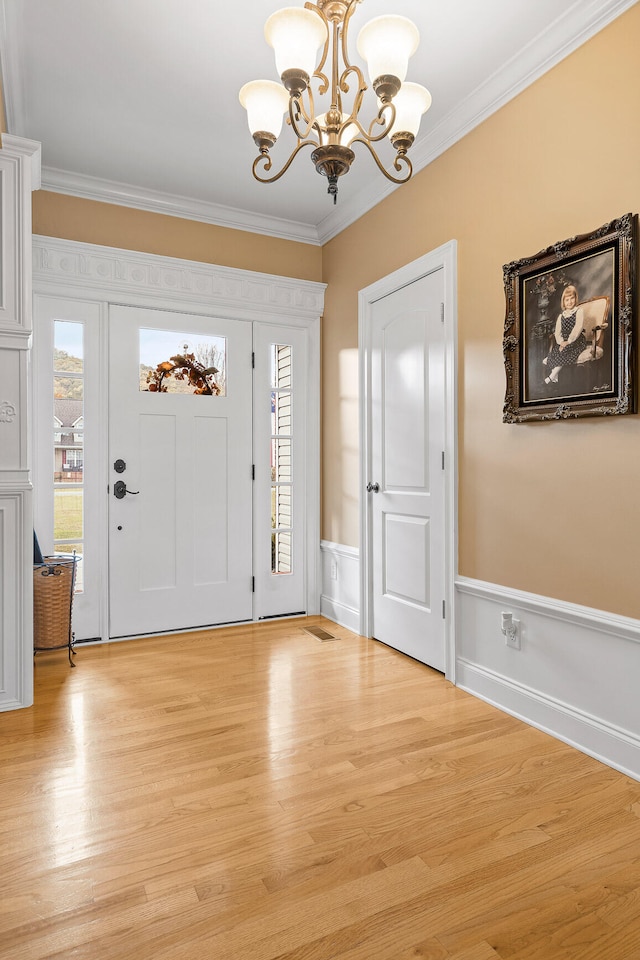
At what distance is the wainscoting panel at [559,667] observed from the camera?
6.89ft

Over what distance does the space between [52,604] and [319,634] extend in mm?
1619

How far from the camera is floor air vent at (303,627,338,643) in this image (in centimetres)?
370

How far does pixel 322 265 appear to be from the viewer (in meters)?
4.36

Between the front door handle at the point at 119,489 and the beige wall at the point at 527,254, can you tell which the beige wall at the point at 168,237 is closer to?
the beige wall at the point at 527,254

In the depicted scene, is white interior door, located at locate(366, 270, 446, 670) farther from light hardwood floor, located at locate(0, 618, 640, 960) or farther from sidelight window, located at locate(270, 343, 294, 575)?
sidelight window, located at locate(270, 343, 294, 575)

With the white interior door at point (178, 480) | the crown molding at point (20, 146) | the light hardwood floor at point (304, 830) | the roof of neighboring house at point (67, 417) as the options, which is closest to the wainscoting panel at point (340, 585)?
the white interior door at point (178, 480)

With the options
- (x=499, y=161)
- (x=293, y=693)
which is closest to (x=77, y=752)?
(x=293, y=693)

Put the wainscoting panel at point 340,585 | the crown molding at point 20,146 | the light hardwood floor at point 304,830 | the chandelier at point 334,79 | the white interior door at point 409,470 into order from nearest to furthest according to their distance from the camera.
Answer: the light hardwood floor at point 304,830, the chandelier at point 334,79, the crown molding at point 20,146, the white interior door at point 409,470, the wainscoting panel at point 340,585

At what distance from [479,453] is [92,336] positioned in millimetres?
2434

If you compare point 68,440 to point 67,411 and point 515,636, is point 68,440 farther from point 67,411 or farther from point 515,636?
point 515,636

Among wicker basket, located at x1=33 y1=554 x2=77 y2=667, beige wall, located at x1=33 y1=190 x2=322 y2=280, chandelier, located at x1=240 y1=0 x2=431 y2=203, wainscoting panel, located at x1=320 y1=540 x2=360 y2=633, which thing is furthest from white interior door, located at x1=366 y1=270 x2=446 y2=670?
wicker basket, located at x1=33 y1=554 x2=77 y2=667

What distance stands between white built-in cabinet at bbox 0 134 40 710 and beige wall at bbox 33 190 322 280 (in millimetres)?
908

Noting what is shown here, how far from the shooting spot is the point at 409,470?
3.33 meters

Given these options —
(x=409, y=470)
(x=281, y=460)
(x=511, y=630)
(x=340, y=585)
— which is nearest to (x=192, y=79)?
(x=409, y=470)
